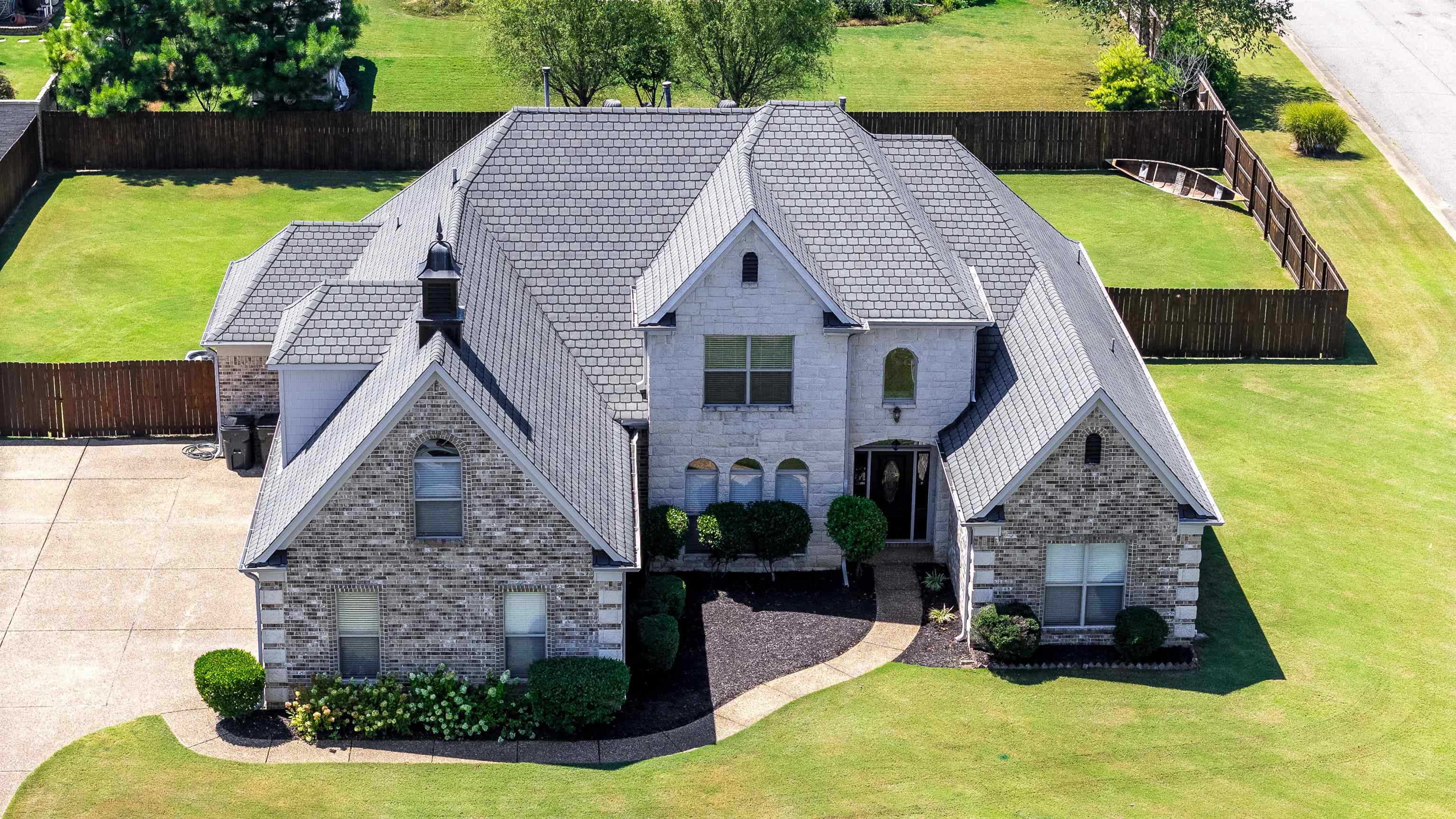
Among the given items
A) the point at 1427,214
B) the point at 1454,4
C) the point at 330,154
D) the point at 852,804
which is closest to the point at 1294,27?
the point at 1454,4

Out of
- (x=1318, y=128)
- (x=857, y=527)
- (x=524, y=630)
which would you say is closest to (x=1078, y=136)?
(x=1318, y=128)

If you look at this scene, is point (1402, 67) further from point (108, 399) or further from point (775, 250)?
point (108, 399)

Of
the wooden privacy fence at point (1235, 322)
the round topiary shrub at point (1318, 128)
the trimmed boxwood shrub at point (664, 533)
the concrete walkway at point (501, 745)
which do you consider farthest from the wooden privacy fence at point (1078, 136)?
the concrete walkway at point (501, 745)

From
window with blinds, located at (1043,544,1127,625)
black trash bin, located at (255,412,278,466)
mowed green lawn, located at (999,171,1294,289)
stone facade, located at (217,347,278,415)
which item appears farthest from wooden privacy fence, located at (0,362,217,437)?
mowed green lawn, located at (999,171,1294,289)

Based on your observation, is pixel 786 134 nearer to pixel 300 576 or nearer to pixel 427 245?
pixel 427 245

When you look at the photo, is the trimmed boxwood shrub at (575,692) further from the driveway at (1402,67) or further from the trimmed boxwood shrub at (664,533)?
the driveway at (1402,67)

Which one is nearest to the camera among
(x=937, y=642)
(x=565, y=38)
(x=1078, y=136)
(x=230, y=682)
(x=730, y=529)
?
(x=230, y=682)

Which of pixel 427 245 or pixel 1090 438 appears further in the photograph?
pixel 427 245
